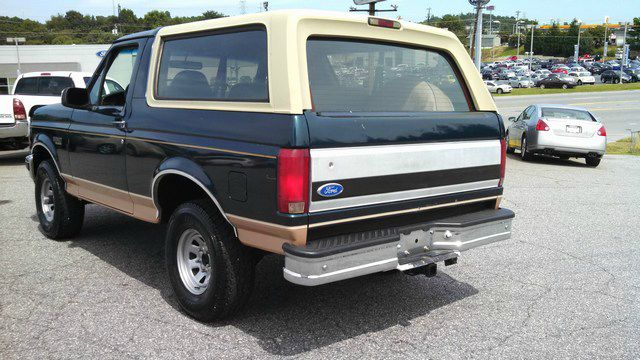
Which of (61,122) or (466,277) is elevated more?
(61,122)

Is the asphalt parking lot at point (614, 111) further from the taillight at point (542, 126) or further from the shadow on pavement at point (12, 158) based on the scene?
the shadow on pavement at point (12, 158)

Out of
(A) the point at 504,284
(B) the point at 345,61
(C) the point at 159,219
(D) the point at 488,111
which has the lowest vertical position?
(A) the point at 504,284

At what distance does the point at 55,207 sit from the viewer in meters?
6.23

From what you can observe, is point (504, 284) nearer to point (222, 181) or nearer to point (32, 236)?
point (222, 181)

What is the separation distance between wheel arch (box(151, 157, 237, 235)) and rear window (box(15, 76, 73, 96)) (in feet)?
32.1

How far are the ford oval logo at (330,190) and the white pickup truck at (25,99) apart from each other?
→ 9105 mm

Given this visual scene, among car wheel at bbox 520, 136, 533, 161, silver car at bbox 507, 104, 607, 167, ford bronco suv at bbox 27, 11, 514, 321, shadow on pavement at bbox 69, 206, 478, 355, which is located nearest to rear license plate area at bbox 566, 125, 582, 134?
silver car at bbox 507, 104, 607, 167

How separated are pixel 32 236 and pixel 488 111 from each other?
5108 mm

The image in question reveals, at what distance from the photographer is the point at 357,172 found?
3693mm

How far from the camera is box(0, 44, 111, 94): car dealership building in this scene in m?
50.9

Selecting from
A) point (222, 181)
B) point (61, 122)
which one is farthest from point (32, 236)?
point (222, 181)

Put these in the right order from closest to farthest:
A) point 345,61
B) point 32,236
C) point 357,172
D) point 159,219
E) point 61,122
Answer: point 357,172 < point 345,61 < point 159,219 < point 61,122 < point 32,236

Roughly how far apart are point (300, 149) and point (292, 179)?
0.18 m

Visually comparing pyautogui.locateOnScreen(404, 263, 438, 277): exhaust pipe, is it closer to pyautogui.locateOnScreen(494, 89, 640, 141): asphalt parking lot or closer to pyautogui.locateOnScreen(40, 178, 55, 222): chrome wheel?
pyautogui.locateOnScreen(40, 178, 55, 222): chrome wheel
